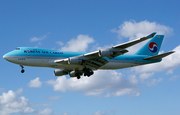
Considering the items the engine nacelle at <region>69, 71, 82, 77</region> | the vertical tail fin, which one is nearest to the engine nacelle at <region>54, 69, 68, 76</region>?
the engine nacelle at <region>69, 71, 82, 77</region>

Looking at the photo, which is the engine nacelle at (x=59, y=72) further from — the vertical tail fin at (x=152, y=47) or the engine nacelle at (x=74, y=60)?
the vertical tail fin at (x=152, y=47)

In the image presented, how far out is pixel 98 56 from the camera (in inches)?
1556

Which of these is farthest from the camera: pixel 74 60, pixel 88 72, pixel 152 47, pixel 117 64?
pixel 152 47

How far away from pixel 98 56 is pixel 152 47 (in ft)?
51.9

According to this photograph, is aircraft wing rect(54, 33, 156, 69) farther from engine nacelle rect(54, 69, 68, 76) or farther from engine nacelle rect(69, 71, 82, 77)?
engine nacelle rect(54, 69, 68, 76)

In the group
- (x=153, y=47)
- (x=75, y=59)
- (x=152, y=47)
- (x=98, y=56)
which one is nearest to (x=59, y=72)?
(x=75, y=59)

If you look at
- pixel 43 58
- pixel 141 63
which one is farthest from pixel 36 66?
pixel 141 63

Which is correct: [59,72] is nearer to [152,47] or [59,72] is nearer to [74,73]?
[74,73]

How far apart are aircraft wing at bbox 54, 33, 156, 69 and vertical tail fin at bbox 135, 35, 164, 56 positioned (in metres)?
10.3

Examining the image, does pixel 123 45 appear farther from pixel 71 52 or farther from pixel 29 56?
pixel 29 56

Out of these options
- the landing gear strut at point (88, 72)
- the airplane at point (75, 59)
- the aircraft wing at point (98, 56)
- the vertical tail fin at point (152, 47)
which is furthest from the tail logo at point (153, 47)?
the landing gear strut at point (88, 72)

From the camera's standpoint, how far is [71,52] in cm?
4250

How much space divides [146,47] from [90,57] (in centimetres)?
1547

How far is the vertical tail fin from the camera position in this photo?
48.5 meters
